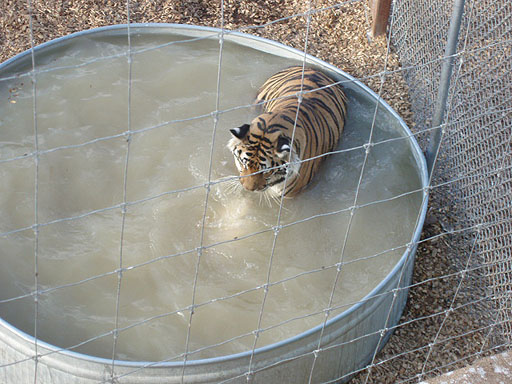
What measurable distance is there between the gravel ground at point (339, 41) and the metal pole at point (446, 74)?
0.33 m

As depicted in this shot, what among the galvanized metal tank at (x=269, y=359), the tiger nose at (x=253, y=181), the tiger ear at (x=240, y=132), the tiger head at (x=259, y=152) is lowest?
the galvanized metal tank at (x=269, y=359)

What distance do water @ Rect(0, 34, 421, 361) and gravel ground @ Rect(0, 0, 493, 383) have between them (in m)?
0.23

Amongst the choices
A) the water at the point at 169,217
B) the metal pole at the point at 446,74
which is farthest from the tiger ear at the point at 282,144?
the metal pole at the point at 446,74

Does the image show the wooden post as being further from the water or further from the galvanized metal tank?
the galvanized metal tank

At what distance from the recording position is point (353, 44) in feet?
14.3

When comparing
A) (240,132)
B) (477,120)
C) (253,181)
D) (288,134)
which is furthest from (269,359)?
(477,120)

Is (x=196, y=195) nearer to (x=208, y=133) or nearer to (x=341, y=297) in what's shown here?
(x=208, y=133)

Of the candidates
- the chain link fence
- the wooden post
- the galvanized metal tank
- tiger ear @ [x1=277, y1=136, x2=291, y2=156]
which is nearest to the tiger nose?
tiger ear @ [x1=277, y1=136, x2=291, y2=156]

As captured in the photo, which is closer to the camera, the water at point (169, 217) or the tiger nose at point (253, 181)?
the water at point (169, 217)

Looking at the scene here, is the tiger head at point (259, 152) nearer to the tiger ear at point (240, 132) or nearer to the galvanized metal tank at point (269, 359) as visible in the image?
the tiger ear at point (240, 132)

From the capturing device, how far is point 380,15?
4270 millimetres

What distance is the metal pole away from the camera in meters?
2.79

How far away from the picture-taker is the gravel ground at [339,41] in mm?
3041

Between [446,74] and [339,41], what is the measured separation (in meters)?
1.47
